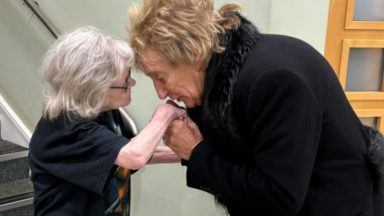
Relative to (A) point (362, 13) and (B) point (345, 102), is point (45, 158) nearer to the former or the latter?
(B) point (345, 102)

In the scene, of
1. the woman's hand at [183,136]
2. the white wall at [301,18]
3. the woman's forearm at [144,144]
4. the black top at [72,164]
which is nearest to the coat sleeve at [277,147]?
the woman's hand at [183,136]

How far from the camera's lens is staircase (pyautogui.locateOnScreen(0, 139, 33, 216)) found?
8.04 feet

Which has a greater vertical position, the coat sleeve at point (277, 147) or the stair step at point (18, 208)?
the coat sleeve at point (277, 147)

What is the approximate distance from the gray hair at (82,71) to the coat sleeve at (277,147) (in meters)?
0.45

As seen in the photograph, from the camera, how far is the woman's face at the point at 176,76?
111 cm

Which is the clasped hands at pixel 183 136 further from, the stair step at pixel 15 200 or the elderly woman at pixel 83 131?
the stair step at pixel 15 200

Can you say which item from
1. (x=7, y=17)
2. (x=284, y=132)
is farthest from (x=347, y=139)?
(x=7, y=17)

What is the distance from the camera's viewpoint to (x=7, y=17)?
3.04 metres

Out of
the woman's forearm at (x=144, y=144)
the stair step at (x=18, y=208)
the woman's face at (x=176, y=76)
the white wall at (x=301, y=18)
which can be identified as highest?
the woman's face at (x=176, y=76)

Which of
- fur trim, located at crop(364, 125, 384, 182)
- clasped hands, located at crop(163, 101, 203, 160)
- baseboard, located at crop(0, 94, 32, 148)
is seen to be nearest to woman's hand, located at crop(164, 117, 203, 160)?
clasped hands, located at crop(163, 101, 203, 160)

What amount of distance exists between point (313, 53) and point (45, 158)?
2.70 ft

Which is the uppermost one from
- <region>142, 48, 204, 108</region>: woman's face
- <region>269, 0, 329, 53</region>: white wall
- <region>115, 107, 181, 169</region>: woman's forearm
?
<region>142, 48, 204, 108</region>: woman's face

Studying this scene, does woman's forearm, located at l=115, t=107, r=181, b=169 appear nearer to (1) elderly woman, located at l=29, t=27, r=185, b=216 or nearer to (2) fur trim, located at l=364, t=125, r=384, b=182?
(1) elderly woman, located at l=29, t=27, r=185, b=216

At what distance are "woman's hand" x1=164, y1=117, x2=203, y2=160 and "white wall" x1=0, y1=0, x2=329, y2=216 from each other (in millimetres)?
754
